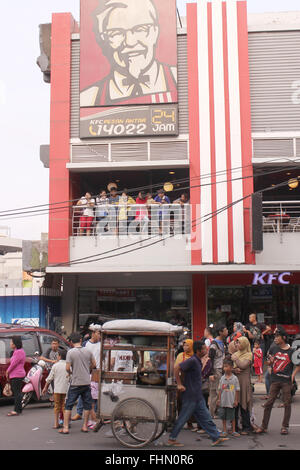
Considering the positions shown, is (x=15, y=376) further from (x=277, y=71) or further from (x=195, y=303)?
(x=277, y=71)

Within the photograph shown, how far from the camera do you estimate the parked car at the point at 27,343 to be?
13.1 meters

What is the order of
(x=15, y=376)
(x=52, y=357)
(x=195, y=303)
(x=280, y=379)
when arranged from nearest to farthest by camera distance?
(x=280, y=379)
(x=15, y=376)
(x=52, y=357)
(x=195, y=303)

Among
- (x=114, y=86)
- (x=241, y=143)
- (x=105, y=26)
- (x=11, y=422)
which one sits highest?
(x=105, y=26)

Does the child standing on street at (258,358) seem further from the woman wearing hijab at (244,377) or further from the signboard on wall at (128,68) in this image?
the signboard on wall at (128,68)

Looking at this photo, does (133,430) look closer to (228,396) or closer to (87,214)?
(228,396)

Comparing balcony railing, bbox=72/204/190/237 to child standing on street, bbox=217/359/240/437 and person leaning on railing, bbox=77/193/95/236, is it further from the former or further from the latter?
child standing on street, bbox=217/359/240/437

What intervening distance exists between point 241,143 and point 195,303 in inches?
205

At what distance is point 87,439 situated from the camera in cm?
951

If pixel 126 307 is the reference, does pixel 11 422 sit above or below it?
below

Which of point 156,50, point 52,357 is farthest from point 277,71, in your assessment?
point 52,357

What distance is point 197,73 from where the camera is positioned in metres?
19.0

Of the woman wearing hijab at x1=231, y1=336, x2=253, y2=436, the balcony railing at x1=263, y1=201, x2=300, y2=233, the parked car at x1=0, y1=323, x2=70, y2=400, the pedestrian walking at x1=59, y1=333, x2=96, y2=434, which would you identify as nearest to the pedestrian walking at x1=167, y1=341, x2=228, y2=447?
the woman wearing hijab at x1=231, y1=336, x2=253, y2=436

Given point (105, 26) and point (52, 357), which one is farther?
point (105, 26)
